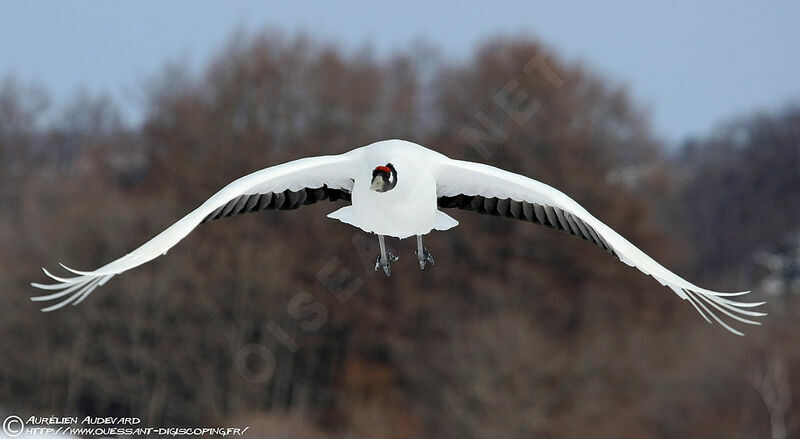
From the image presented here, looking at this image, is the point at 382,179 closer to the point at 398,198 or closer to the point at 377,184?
the point at 377,184

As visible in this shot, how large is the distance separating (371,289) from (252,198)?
99.8 feet

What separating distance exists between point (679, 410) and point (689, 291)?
23.6 m

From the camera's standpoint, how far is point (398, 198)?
28.4ft

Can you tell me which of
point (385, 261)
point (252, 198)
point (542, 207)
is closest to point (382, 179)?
point (385, 261)

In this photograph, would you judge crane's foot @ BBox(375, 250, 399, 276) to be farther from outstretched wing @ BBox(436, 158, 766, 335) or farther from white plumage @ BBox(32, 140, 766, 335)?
outstretched wing @ BBox(436, 158, 766, 335)

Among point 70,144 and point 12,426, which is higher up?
point 70,144

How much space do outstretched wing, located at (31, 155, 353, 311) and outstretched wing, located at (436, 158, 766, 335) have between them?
0.84m

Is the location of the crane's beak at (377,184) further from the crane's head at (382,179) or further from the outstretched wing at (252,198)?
the outstretched wing at (252,198)

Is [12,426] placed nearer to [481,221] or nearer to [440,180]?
[440,180]

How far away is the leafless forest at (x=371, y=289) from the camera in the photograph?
32.0 m

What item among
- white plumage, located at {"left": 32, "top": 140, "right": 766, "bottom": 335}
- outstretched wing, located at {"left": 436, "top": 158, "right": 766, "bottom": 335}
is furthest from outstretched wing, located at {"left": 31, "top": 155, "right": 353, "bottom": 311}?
outstretched wing, located at {"left": 436, "top": 158, "right": 766, "bottom": 335}

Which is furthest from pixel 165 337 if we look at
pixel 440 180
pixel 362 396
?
pixel 440 180

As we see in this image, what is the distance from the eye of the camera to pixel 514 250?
4225cm

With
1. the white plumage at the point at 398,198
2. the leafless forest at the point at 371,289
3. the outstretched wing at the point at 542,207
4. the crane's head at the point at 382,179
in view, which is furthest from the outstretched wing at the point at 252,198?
the leafless forest at the point at 371,289
